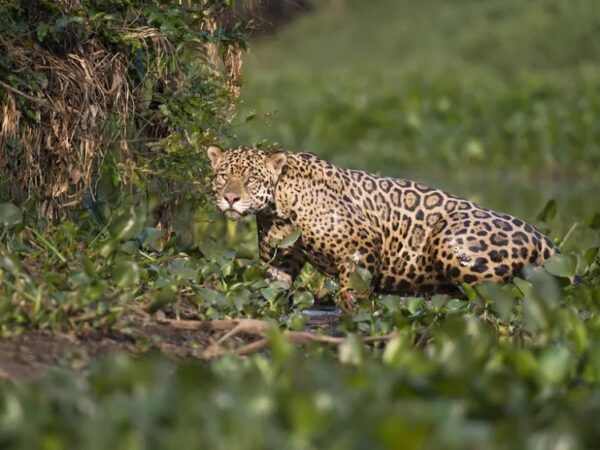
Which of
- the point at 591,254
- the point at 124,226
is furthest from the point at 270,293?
the point at 591,254

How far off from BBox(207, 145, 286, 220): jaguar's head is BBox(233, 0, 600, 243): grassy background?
764 centimetres

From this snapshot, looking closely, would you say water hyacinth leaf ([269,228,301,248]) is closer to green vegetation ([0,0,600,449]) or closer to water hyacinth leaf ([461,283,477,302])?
green vegetation ([0,0,600,449])

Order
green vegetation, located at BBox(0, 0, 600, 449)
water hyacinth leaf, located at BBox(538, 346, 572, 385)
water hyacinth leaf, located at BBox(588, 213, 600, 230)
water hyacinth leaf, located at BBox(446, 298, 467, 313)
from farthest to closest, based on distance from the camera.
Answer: water hyacinth leaf, located at BBox(588, 213, 600, 230) → water hyacinth leaf, located at BBox(446, 298, 467, 313) → water hyacinth leaf, located at BBox(538, 346, 572, 385) → green vegetation, located at BBox(0, 0, 600, 449)

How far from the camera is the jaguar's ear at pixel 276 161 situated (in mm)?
8836

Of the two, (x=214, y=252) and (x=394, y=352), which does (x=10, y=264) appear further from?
(x=394, y=352)

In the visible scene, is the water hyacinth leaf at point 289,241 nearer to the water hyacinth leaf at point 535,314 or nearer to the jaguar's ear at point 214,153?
the jaguar's ear at point 214,153

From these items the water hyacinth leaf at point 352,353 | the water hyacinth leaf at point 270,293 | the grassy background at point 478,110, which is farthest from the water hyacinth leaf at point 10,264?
the grassy background at point 478,110

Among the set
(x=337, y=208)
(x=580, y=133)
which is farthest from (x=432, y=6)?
(x=337, y=208)

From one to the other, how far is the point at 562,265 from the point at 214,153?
227 cm

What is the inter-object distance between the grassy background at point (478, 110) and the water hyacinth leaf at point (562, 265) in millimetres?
7854

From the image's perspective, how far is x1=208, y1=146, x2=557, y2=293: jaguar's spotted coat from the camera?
8.80 metres

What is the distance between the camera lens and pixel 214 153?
29.1 ft

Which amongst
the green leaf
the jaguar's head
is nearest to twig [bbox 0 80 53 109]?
the jaguar's head

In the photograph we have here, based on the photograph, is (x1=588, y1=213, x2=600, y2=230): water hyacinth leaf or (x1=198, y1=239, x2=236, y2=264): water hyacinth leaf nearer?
(x1=198, y1=239, x2=236, y2=264): water hyacinth leaf
